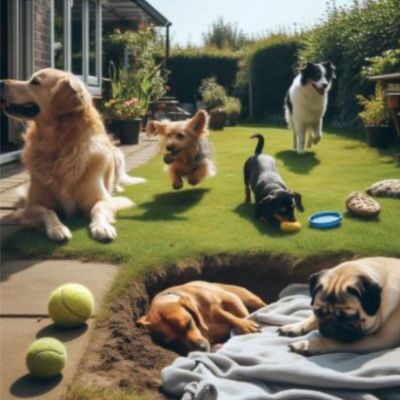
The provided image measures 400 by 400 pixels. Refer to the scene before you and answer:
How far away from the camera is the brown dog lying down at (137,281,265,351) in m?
3.55

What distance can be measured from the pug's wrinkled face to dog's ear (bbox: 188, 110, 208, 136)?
12.1 ft

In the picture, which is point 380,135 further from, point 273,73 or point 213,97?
point 273,73

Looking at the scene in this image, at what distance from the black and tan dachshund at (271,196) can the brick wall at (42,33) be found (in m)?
5.92

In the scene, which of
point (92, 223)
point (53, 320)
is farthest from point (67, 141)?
point (53, 320)

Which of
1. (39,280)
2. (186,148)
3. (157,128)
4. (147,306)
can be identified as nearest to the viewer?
(39,280)

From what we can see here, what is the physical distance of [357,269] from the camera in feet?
10.6

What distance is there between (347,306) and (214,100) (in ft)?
58.5

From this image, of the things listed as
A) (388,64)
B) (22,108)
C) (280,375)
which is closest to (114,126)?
(388,64)

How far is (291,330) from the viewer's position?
3.59 metres

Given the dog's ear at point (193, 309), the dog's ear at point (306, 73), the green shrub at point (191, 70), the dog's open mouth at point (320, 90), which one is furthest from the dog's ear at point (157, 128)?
the green shrub at point (191, 70)

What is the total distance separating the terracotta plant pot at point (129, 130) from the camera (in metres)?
12.5

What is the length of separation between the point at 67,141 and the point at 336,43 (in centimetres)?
1299

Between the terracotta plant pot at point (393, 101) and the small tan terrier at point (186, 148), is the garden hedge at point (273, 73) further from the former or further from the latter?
the small tan terrier at point (186, 148)

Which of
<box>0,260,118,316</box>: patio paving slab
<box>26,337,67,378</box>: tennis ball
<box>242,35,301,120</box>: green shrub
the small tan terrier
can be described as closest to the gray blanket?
<box>26,337,67,378</box>: tennis ball
